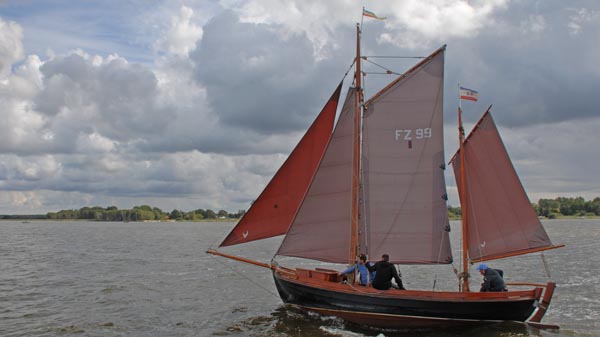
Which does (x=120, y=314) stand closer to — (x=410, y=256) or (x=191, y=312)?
(x=191, y=312)

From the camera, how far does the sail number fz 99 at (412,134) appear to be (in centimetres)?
2281

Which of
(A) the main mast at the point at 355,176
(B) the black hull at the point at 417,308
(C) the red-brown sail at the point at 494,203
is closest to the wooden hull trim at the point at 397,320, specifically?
(B) the black hull at the point at 417,308

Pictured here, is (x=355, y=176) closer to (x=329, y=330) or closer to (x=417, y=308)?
(x=417, y=308)

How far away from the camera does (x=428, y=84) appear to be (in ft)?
74.7

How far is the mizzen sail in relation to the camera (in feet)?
74.5

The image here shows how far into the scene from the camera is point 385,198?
76.1ft

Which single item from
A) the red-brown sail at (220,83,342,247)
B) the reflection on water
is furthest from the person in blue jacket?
the red-brown sail at (220,83,342,247)

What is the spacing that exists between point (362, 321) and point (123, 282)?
20688 mm

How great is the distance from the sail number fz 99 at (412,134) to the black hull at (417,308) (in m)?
6.71

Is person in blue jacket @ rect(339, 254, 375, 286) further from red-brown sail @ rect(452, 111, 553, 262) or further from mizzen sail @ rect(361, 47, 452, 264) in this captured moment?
red-brown sail @ rect(452, 111, 553, 262)

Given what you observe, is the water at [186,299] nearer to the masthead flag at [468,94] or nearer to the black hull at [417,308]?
the black hull at [417,308]

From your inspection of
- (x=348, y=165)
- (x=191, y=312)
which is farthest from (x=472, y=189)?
(x=191, y=312)

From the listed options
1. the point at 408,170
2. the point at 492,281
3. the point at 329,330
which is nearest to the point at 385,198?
the point at 408,170

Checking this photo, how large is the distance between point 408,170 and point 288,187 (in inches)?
215
